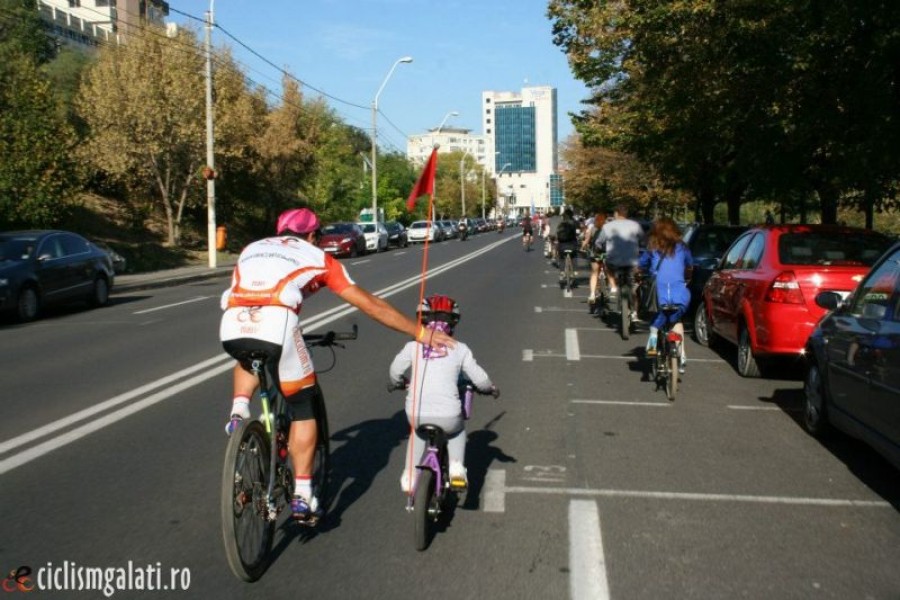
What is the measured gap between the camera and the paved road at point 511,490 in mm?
4230

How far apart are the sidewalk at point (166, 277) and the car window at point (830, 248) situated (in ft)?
57.7

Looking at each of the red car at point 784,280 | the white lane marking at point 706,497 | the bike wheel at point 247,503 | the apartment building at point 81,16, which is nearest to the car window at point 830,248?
the red car at point 784,280

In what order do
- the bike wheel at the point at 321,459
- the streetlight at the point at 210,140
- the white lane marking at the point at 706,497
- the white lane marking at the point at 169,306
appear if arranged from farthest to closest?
the streetlight at the point at 210,140, the white lane marking at the point at 169,306, the white lane marking at the point at 706,497, the bike wheel at the point at 321,459

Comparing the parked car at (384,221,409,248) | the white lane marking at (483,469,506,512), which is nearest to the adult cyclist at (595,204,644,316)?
the white lane marking at (483,469,506,512)

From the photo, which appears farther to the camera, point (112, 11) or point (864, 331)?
point (112, 11)

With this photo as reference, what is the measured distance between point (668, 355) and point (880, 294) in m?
2.66

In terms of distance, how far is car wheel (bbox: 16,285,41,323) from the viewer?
16.4 meters

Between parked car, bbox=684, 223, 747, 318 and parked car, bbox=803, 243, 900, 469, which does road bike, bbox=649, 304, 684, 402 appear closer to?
parked car, bbox=803, 243, 900, 469

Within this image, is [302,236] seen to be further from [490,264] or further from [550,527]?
[490,264]

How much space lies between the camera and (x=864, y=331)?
5.99 m

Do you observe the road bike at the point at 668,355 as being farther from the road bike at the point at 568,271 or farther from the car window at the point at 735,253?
the road bike at the point at 568,271

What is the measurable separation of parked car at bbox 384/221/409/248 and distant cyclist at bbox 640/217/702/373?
139 feet

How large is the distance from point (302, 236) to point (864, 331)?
3.65 meters

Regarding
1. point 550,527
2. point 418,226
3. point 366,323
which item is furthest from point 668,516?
point 418,226
